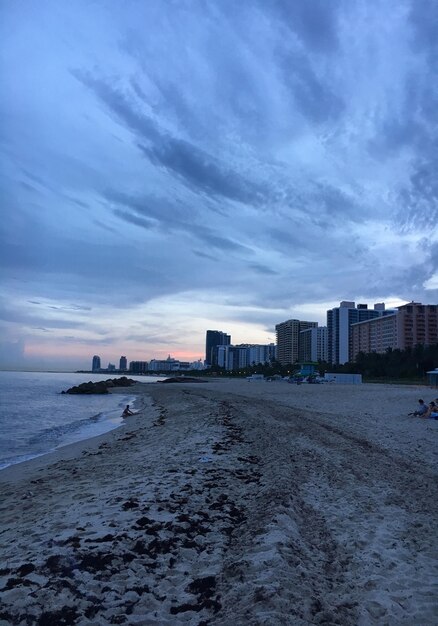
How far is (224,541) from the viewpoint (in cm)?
603

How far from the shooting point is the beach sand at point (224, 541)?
169 inches

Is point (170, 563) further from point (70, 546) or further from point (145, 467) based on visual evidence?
point (145, 467)

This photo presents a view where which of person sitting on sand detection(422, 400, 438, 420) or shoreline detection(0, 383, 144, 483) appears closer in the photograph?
shoreline detection(0, 383, 144, 483)

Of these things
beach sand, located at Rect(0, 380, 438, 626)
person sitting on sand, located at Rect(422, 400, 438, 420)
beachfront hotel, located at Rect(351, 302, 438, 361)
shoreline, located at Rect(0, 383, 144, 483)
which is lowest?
shoreline, located at Rect(0, 383, 144, 483)

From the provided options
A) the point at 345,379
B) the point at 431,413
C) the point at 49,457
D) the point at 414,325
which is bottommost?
the point at 49,457

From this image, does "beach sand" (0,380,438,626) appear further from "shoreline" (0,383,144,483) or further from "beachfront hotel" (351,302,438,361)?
"beachfront hotel" (351,302,438,361)

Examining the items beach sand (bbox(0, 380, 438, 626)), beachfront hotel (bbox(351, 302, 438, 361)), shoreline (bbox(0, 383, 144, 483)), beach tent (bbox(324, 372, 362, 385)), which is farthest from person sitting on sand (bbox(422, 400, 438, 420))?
beachfront hotel (bbox(351, 302, 438, 361))

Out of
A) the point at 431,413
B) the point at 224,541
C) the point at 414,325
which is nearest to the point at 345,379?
the point at 431,413

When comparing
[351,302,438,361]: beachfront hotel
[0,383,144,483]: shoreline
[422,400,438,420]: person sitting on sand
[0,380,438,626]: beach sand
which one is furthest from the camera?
[351,302,438,361]: beachfront hotel

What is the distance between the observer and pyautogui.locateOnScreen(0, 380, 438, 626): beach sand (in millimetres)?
4301

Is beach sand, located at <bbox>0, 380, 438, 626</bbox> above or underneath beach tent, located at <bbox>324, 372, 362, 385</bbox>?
underneath

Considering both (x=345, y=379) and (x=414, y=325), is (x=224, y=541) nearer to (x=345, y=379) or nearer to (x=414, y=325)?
(x=345, y=379)

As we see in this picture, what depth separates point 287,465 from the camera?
10391 mm

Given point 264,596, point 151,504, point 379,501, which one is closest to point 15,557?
point 151,504
